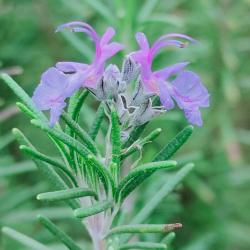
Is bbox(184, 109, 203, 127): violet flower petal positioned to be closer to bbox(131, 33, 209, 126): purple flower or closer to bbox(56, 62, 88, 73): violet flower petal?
bbox(131, 33, 209, 126): purple flower

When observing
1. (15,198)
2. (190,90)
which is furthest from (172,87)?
(15,198)

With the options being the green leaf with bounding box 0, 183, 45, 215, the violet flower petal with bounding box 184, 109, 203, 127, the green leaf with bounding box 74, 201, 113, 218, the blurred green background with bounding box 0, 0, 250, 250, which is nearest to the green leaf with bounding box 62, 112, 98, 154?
the green leaf with bounding box 74, 201, 113, 218

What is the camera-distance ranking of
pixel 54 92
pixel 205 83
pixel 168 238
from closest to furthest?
pixel 54 92, pixel 168 238, pixel 205 83

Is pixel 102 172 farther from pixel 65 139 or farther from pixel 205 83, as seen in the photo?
pixel 205 83

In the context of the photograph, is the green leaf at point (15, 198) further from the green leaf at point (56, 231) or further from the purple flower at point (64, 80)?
the purple flower at point (64, 80)

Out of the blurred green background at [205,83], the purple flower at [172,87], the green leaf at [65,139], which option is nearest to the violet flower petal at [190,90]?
the purple flower at [172,87]

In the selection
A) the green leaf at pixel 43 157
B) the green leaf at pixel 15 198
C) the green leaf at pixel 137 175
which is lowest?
the green leaf at pixel 137 175
